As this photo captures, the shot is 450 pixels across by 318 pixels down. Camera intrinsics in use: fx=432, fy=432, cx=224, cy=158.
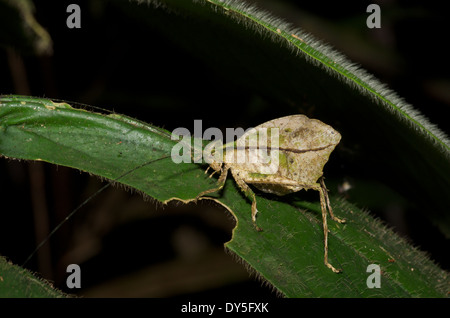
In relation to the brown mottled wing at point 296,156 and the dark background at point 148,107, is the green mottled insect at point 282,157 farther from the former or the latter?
the dark background at point 148,107

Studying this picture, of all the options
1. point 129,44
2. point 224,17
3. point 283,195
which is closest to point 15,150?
point 224,17

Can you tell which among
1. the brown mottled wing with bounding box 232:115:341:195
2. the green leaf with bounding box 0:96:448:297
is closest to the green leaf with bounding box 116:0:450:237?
the brown mottled wing with bounding box 232:115:341:195

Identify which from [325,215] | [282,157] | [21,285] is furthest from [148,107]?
[21,285]

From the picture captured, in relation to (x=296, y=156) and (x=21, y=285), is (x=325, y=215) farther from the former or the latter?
(x=21, y=285)

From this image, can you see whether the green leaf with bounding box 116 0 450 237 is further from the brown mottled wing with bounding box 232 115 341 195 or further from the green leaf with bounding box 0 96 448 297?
the green leaf with bounding box 0 96 448 297

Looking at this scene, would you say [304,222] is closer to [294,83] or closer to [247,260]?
[247,260]
